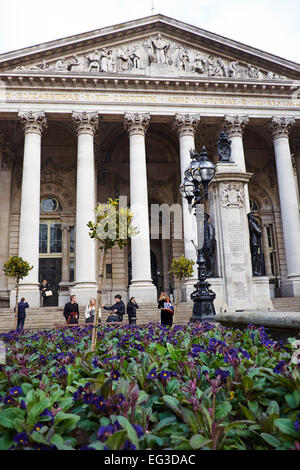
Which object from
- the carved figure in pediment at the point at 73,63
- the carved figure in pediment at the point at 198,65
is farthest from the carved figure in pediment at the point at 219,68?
the carved figure in pediment at the point at 73,63

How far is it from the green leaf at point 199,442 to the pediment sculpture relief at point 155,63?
85.2 ft

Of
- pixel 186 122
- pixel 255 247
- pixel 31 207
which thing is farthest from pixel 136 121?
pixel 255 247

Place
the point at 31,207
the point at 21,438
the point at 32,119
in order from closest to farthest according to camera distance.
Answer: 1. the point at 21,438
2. the point at 31,207
3. the point at 32,119

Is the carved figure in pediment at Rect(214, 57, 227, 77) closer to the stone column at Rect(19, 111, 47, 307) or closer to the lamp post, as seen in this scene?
the stone column at Rect(19, 111, 47, 307)

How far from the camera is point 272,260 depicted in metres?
32.1

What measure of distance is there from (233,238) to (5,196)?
23071 mm

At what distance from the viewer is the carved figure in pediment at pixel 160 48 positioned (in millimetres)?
25750

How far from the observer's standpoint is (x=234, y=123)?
998 inches

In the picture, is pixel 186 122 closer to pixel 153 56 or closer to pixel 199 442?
pixel 153 56

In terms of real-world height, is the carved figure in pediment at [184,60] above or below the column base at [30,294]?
above

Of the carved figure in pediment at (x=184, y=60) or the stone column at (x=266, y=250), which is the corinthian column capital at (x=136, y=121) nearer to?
the carved figure in pediment at (x=184, y=60)

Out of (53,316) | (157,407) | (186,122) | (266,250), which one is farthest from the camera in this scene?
(266,250)
